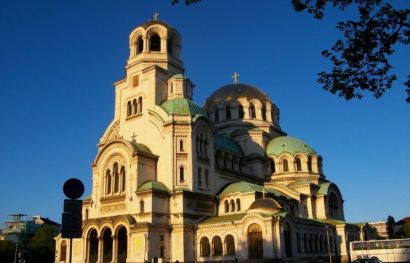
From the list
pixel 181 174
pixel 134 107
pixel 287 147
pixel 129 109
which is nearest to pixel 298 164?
pixel 287 147

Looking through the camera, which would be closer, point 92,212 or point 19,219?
point 92,212

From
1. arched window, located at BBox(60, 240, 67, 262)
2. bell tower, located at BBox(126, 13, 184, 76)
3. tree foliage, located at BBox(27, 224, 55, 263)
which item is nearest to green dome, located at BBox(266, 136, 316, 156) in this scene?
bell tower, located at BBox(126, 13, 184, 76)

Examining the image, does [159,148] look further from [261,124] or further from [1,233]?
[1,233]

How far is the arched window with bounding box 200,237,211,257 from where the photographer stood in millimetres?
37031

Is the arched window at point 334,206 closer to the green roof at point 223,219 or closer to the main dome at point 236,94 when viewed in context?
the main dome at point 236,94

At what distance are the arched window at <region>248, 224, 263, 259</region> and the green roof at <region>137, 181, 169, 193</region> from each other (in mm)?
8340

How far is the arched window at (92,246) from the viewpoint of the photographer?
38.8 metres

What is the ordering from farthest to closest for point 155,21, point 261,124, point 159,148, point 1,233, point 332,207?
point 1,233 → point 261,124 → point 332,207 → point 155,21 → point 159,148

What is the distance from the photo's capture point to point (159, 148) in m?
40.1

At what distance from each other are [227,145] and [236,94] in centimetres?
1059

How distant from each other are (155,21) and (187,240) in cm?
2395

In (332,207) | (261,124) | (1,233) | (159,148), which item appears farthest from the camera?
(1,233)

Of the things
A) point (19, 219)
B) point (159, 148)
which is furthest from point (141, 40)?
point (19, 219)

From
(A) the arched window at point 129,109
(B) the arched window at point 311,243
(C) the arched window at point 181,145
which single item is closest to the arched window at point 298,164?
(B) the arched window at point 311,243
